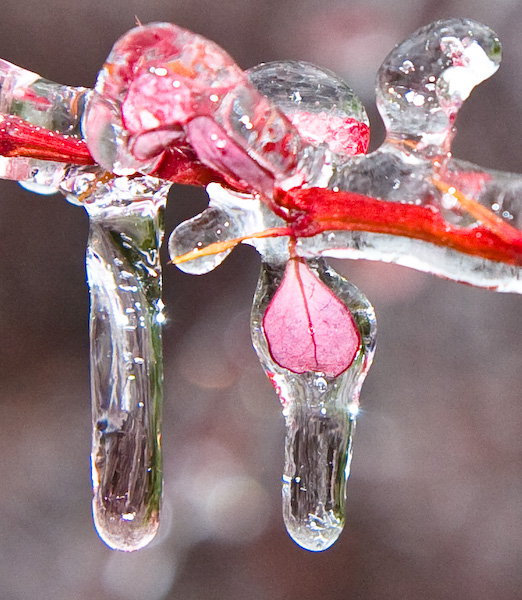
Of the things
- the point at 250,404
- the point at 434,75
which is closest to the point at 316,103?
the point at 434,75

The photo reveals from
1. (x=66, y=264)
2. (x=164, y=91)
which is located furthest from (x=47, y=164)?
(x=66, y=264)

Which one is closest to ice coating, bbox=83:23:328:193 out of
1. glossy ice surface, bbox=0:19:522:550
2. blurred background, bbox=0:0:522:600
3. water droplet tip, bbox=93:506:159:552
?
glossy ice surface, bbox=0:19:522:550

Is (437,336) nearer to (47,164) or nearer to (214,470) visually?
(214,470)

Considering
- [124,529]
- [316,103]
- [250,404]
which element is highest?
[316,103]

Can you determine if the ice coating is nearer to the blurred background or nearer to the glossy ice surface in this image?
the glossy ice surface

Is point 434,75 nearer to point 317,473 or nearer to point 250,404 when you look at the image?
point 317,473

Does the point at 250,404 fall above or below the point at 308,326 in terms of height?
below
